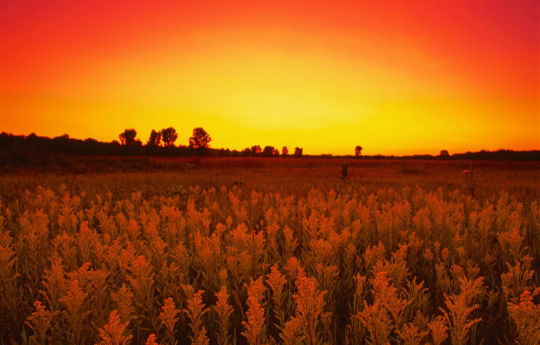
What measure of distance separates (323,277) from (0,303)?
2195 millimetres

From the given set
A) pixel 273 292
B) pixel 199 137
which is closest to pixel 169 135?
A: pixel 199 137

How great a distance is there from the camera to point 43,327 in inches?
63.7

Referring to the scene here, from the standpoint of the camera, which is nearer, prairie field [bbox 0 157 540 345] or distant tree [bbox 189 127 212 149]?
prairie field [bbox 0 157 540 345]

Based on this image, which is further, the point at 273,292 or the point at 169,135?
the point at 169,135

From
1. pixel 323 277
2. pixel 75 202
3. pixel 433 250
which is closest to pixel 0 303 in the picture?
pixel 323 277

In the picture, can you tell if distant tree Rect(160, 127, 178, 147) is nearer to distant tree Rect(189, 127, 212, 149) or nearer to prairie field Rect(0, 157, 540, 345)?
distant tree Rect(189, 127, 212, 149)

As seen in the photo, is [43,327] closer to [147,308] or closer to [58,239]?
[147,308]

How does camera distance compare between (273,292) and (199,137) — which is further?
(199,137)

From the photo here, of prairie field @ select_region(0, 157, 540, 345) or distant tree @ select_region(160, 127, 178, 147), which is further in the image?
distant tree @ select_region(160, 127, 178, 147)

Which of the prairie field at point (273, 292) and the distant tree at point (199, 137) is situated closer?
the prairie field at point (273, 292)

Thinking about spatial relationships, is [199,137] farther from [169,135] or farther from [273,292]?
[273,292]

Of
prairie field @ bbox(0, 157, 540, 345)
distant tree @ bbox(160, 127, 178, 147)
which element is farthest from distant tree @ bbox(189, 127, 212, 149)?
prairie field @ bbox(0, 157, 540, 345)

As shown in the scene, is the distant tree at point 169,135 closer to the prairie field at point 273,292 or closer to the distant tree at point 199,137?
the distant tree at point 199,137

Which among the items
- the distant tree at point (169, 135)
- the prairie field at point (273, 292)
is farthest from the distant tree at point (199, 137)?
the prairie field at point (273, 292)
